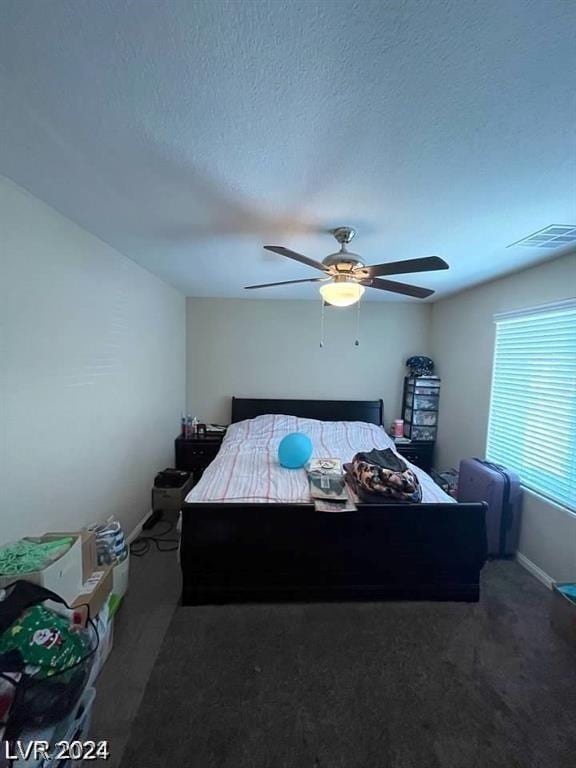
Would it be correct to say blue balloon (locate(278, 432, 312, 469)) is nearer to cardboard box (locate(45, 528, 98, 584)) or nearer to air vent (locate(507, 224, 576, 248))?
cardboard box (locate(45, 528, 98, 584))

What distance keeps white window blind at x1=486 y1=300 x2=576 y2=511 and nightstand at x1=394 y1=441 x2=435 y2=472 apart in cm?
91

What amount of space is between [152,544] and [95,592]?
116cm

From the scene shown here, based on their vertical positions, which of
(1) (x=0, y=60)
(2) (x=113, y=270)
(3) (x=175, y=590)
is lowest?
(3) (x=175, y=590)

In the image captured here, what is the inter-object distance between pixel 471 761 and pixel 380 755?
0.37 m

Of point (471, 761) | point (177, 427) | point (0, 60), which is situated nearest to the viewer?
point (0, 60)

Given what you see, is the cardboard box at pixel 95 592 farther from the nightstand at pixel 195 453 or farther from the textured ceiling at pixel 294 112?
the textured ceiling at pixel 294 112

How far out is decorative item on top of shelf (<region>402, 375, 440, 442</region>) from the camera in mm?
3891

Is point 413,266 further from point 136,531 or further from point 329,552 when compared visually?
point 136,531

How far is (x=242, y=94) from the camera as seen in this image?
38.5 inches

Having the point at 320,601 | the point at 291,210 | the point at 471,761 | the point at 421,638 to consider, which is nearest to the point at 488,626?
the point at 421,638

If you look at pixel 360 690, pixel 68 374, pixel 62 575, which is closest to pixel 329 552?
pixel 360 690

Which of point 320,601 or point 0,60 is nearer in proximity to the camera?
point 0,60

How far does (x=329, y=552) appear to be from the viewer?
81.8 inches

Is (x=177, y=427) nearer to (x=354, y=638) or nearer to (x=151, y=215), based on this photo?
(x=151, y=215)
